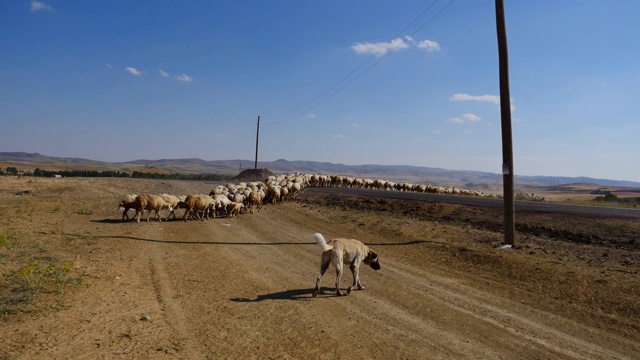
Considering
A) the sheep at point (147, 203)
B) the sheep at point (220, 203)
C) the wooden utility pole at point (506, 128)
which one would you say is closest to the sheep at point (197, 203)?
the sheep at point (220, 203)

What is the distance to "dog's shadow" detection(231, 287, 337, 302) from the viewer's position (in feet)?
29.3

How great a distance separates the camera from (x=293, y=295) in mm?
9227

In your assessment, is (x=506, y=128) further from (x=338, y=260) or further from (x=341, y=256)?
(x=338, y=260)

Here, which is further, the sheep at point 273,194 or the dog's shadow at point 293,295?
the sheep at point 273,194

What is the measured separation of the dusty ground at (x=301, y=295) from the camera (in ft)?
21.6

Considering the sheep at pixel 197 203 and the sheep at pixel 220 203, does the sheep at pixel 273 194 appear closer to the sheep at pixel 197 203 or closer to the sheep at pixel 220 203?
the sheep at pixel 220 203

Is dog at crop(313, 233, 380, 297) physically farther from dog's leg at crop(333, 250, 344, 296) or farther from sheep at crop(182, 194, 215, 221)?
sheep at crop(182, 194, 215, 221)

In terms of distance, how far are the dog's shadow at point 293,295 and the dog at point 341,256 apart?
0.67 feet

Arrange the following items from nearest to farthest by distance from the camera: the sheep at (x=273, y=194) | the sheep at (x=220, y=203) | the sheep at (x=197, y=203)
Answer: the sheep at (x=197, y=203) < the sheep at (x=220, y=203) < the sheep at (x=273, y=194)

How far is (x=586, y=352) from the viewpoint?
22.2 ft

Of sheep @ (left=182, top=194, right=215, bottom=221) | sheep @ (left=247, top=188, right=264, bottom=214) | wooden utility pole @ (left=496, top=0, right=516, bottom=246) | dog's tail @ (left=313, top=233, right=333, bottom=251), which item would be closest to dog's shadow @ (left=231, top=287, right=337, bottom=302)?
dog's tail @ (left=313, top=233, right=333, bottom=251)

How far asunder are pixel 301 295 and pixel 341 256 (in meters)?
1.25

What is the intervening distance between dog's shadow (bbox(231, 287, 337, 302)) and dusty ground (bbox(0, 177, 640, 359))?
0.08 feet

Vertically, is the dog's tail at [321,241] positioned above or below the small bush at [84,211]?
above
